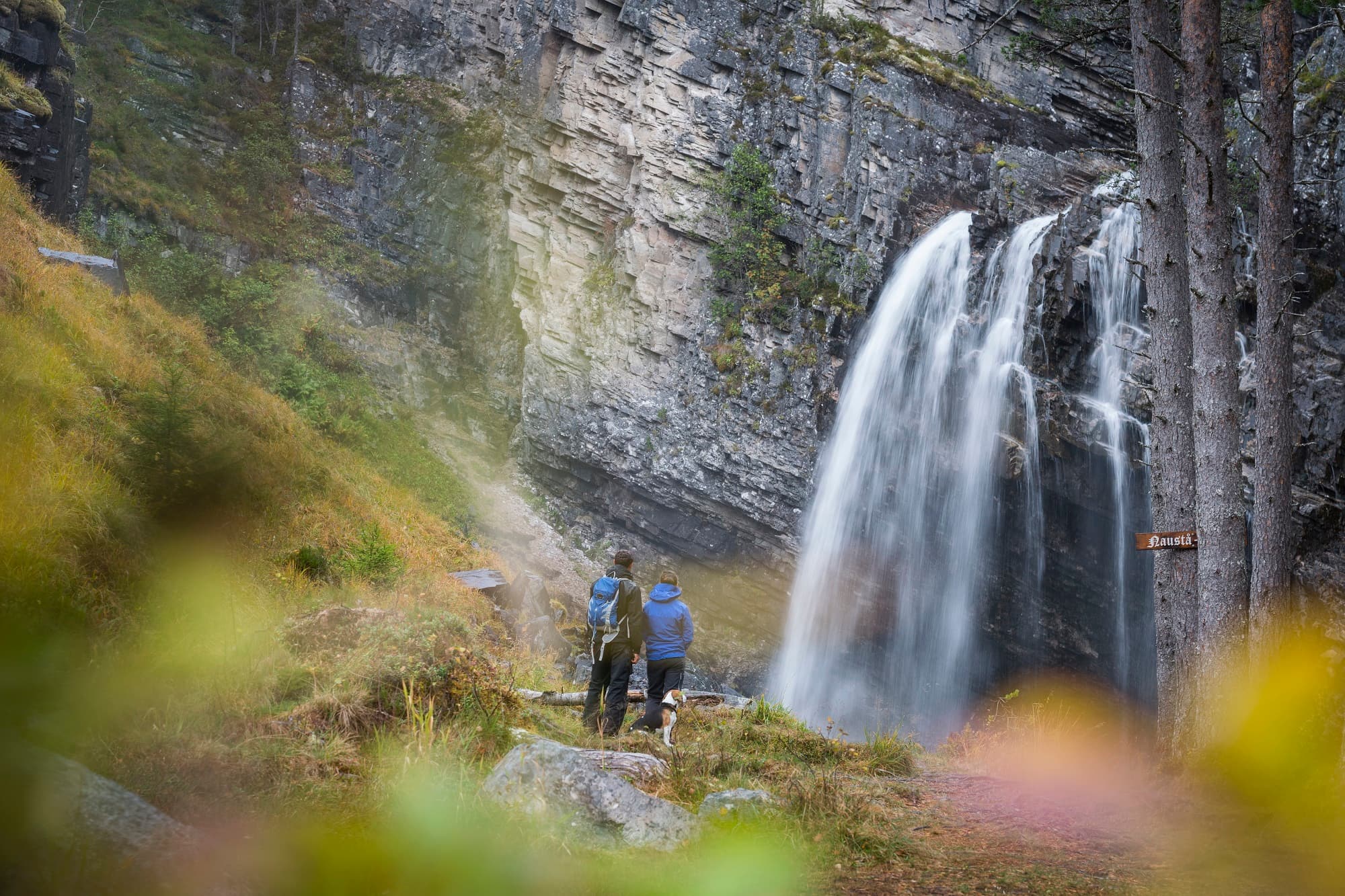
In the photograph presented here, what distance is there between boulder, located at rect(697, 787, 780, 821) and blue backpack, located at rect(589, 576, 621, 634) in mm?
2689

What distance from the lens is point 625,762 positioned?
5254mm

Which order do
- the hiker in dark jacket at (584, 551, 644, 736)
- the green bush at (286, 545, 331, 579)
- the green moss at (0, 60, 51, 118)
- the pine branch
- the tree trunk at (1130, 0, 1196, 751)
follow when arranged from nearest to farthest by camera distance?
the pine branch
the tree trunk at (1130, 0, 1196, 751)
the hiker in dark jacket at (584, 551, 644, 736)
the green bush at (286, 545, 331, 579)
the green moss at (0, 60, 51, 118)

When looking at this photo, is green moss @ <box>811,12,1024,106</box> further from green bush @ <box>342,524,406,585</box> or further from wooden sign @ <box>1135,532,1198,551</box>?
wooden sign @ <box>1135,532,1198,551</box>

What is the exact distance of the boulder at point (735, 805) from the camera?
4543 millimetres

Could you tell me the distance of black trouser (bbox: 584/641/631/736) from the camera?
24.6 ft

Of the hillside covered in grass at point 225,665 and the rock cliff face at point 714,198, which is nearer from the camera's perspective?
the hillside covered in grass at point 225,665

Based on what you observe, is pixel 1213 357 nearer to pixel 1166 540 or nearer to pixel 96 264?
pixel 1166 540

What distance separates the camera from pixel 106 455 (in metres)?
7.84

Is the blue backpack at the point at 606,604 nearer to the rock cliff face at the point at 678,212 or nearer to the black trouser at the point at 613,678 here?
the black trouser at the point at 613,678

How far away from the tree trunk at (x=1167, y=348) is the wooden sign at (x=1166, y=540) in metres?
0.12

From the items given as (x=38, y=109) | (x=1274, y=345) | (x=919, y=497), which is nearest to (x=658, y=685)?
(x=1274, y=345)

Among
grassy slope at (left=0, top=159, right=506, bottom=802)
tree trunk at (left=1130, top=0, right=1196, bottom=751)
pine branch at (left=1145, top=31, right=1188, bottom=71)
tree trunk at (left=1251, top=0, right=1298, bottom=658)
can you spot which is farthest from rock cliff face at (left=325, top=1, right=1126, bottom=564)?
pine branch at (left=1145, top=31, right=1188, bottom=71)

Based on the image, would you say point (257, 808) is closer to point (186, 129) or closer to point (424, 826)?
point (424, 826)

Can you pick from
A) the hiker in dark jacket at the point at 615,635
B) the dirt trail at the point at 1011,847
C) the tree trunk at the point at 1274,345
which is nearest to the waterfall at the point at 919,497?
the tree trunk at the point at 1274,345
